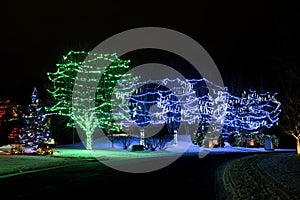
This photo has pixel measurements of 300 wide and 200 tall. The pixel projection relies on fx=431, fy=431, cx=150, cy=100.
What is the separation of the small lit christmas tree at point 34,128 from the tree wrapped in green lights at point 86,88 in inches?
162

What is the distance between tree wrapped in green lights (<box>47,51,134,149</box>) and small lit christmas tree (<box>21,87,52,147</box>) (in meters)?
4.12

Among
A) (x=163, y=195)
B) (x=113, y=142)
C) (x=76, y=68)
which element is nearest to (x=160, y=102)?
(x=113, y=142)

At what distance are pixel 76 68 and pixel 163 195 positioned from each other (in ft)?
89.3

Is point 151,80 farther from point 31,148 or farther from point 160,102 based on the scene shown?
point 31,148

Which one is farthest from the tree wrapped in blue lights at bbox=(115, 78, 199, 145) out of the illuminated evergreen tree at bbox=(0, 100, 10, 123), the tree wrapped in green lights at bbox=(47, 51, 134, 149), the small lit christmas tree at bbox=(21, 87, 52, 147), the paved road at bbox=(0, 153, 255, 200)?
the paved road at bbox=(0, 153, 255, 200)

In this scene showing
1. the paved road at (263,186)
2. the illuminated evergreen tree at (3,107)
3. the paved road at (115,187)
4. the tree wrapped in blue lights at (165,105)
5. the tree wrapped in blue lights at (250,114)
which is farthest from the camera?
the tree wrapped in blue lights at (250,114)

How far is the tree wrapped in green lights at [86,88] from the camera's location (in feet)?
120

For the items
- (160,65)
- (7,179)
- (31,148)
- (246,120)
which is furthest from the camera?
(160,65)

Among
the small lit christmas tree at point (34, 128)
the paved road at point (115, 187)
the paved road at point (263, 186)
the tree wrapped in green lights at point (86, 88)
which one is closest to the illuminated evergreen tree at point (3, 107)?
the tree wrapped in green lights at point (86, 88)

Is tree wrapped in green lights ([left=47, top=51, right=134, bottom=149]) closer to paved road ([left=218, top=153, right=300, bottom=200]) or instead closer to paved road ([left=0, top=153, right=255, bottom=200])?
paved road ([left=0, top=153, right=255, bottom=200])

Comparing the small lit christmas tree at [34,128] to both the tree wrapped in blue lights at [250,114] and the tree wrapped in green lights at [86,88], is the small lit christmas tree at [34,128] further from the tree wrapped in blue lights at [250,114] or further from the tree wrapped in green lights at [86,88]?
the tree wrapped in blue lights at [250,114]

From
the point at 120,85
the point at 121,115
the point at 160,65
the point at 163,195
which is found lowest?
the point at 163,195

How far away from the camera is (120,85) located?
39.1 meters

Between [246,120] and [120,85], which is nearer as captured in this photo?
[120,85]
